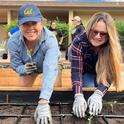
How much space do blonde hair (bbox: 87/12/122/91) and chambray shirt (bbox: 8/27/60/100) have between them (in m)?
0.32

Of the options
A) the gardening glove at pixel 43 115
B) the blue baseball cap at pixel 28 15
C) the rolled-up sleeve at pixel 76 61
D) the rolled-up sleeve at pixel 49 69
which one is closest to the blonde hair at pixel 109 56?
the rolled-up sleeve at pixel 76 61

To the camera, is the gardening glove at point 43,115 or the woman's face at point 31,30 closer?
the gardening glove at point 43,115

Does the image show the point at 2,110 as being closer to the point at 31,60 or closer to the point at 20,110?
the point at 20,110

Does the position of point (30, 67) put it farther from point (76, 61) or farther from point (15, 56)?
point (76, 61)

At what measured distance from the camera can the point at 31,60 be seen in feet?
10.1

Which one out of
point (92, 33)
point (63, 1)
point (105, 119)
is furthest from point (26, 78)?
point (63, 1)

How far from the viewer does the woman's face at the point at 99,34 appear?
282 centimetres

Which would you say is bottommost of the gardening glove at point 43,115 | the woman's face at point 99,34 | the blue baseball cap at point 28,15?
the gardening glove at point 43,115

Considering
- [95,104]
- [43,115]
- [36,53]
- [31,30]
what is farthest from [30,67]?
[43,115]

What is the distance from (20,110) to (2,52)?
689 cm

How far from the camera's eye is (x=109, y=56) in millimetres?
2908

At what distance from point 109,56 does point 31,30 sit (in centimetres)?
61

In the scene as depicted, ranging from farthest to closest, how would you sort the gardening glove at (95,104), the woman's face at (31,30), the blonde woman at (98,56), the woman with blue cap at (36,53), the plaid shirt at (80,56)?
the plaid shirt at (80,56)
the blonde woman at (98,56)
the woman's face at (31,30)
the gardening glove at (95,104)
the woman with blue cap at (36,53)

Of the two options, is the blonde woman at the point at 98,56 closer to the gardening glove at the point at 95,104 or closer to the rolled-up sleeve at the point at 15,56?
the gardening glove at the point at 95,104
